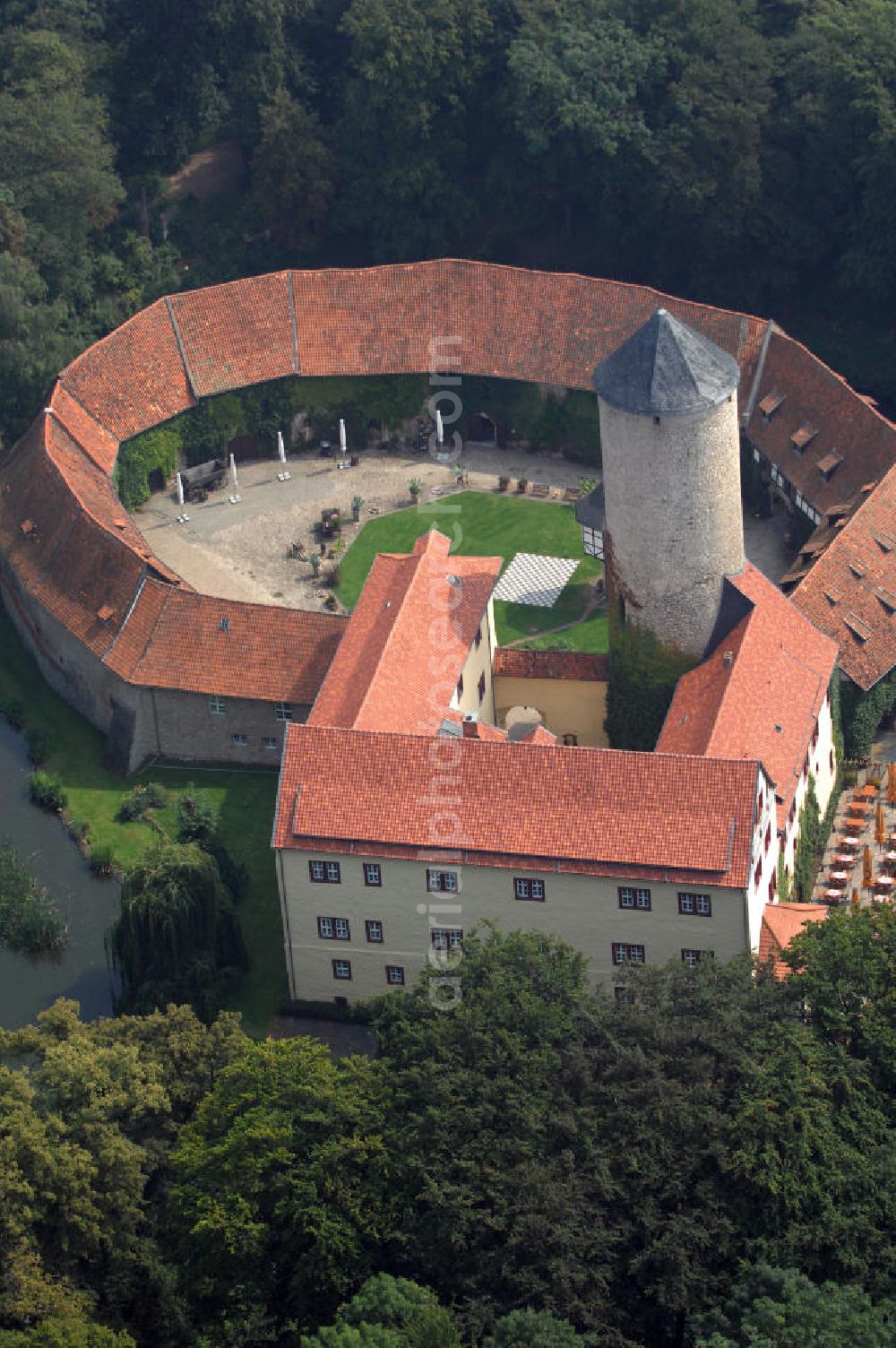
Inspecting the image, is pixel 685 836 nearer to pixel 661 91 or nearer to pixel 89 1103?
pixel 89 1103

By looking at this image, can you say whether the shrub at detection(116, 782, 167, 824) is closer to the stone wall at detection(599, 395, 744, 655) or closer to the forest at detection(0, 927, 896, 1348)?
the stone wall at detection(599, 395, 744, 655)

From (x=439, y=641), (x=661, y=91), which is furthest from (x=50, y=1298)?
(x=661, y=91)

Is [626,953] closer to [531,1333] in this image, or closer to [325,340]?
[531,1333]

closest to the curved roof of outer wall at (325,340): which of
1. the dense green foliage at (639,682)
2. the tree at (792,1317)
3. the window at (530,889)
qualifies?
the dense green foliage at (639,682)

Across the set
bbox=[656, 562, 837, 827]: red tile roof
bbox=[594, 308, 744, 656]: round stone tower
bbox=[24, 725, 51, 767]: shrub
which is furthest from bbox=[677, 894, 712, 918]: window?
bbox=[24, 725, 51, 767]: shrub

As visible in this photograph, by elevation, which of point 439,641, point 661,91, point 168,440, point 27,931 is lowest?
point 27,931

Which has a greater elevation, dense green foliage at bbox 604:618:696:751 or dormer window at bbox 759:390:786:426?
dormer window at bbox 759:390:786:426
